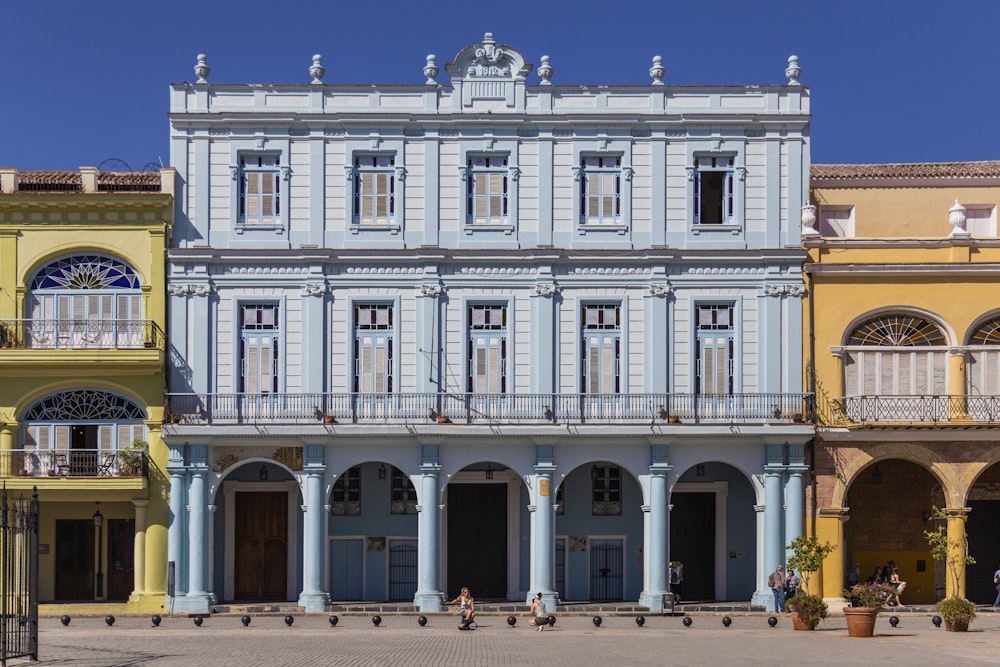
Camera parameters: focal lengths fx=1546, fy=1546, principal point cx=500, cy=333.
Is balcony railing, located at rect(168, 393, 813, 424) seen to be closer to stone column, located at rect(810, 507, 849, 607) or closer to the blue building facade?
the blue building facade

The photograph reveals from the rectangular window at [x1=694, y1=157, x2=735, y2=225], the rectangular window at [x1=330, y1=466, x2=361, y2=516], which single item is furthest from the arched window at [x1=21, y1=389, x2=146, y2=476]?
the rectangular window at [x1=694, y1=157, x2=735, y2=225]

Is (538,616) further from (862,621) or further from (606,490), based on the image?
(606,490)

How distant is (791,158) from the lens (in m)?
41.2

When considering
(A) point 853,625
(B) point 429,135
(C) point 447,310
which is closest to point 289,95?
(B) point 429,135

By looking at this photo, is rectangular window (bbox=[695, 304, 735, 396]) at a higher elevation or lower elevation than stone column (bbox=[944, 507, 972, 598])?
higher

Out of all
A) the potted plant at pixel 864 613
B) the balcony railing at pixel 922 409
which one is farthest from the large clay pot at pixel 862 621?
the balcony railing at pixel 922 409

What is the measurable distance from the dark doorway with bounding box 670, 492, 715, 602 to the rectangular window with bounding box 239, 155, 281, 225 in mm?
13358

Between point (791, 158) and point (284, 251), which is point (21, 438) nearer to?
point (284, 251)

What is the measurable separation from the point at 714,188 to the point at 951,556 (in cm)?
1141

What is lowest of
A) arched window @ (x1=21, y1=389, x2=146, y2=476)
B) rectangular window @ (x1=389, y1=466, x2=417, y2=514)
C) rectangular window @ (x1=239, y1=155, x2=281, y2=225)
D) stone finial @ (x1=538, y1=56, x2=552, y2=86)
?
rectangular window @ (x1=389, y1=466, x2=417, y2=514)

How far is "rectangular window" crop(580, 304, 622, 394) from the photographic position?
134 feet

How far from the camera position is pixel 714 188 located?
136 ft

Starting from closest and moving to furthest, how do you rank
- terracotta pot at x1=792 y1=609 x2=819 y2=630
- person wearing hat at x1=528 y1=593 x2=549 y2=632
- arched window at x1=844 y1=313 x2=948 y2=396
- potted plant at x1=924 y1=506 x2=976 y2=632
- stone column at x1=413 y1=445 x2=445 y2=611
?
potted plant at x1=924 y1=506 x2=976 y2=632 → terracotta pot at x1=792 y1=609 x2=819 y2=630 → person wearing hat at x1=528 y1=593 x2=549 y2=632 → stone column at x1=413 y1=445 x2=445 y2=611 → arched window at x1=844 y1=313 x2=948 y2=396

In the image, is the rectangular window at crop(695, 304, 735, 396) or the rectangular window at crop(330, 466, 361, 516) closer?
the rectangular window at crop(695, 304, 735, 396)
